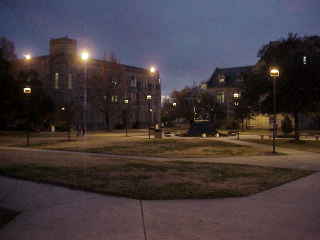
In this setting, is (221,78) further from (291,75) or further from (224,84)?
(291,75)

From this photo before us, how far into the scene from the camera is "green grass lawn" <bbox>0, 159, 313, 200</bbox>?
981cm

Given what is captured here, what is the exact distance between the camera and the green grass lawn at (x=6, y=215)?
23.5 ft

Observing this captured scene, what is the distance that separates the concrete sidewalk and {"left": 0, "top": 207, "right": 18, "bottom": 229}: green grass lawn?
0.56 ft

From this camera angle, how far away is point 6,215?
24.9ft

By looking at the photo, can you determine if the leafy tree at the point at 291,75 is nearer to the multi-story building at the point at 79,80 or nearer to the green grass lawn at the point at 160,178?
the green grass lawn at the point at 160,178

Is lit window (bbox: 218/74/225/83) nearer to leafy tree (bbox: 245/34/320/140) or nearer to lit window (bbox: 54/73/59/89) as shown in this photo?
lit window (bbox: 54/73/59/89)

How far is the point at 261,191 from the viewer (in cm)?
1024

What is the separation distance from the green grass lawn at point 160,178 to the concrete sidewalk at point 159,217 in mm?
611

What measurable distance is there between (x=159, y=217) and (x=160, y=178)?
4653mm

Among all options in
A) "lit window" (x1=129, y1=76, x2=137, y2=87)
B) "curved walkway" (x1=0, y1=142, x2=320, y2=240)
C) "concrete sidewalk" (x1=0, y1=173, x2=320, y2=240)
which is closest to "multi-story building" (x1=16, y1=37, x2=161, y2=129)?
"lit window" (x1=129, y1=76, x2=137, y2=87)

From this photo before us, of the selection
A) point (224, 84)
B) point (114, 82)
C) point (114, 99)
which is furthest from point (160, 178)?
point (224, 84)

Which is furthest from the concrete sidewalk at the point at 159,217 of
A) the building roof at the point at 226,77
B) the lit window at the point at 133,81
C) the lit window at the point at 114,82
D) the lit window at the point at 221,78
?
the lit window at the point at 221,78

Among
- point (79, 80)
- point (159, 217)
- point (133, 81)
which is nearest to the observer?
point (159, 217)

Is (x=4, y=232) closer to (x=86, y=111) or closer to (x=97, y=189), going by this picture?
(x=97, y=189)
